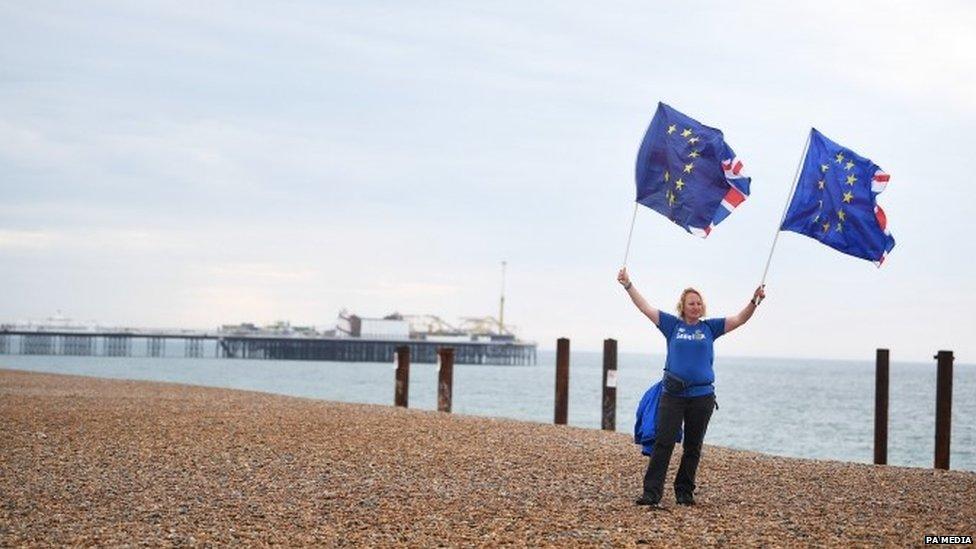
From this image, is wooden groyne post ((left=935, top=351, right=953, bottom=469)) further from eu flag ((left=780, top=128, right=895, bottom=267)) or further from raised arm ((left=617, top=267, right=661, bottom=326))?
raised arm ((left=617, top=267, right=661, bottom=326))

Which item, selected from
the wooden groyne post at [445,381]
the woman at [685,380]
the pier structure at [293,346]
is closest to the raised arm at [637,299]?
the woman at [685,380]

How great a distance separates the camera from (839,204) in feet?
37.9

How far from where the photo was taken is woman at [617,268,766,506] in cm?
988

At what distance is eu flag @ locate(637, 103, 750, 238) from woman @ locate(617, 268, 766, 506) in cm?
152

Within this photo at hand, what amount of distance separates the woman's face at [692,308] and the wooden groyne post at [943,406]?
26.1 ft

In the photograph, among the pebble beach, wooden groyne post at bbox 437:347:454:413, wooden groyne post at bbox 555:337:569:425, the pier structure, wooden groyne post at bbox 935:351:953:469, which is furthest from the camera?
the pier structure

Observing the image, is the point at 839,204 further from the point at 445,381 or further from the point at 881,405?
the point at 445,381

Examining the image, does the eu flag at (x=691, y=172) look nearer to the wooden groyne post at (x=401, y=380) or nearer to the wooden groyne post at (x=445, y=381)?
the wooden groyne post at (x=445, y=381)

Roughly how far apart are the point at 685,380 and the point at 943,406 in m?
8.45

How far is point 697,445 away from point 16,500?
207 inches

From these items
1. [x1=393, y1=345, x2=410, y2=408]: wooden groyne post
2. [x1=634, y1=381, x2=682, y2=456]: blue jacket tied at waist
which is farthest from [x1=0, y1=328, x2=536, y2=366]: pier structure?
[x1=634, y1=381, x2=682, y2=456]: blue jacket tied at waist

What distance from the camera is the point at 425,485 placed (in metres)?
11.0

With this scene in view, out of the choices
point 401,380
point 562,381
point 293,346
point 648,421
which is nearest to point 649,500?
point 648,421

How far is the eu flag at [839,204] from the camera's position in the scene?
11516mm
